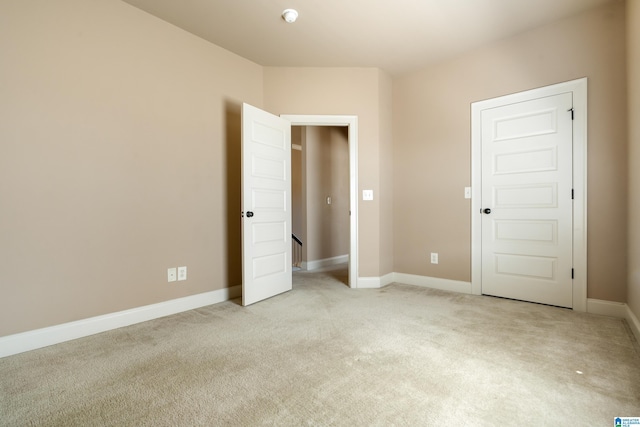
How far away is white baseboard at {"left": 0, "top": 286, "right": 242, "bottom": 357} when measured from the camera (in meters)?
2.01

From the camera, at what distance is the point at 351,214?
3.72 metres

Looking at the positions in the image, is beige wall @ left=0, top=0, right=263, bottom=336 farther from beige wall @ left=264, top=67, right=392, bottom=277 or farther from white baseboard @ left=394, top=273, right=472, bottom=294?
white baseboard @ left=394, top=273, right=472, bottom=294

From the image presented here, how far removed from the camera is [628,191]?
97.5 inches

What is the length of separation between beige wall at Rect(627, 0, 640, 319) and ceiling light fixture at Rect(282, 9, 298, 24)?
8.23 feet

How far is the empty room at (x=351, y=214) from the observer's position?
5.26ft

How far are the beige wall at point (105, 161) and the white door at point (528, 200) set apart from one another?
9.38ft

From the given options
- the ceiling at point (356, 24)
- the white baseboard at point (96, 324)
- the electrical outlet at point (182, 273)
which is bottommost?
the white baseboard at point (96, 324)

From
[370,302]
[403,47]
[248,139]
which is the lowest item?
[370,302]

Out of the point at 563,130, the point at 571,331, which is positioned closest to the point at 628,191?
the point at 563,130

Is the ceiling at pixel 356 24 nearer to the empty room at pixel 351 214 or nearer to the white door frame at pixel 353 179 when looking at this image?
the empty room at pixel 351 214

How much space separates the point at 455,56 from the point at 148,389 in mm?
4110

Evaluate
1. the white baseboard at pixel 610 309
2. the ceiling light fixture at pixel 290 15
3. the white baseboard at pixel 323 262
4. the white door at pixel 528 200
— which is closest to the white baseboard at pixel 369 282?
the white door at pixel 528 200

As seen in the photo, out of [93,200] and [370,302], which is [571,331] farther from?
[93,200]

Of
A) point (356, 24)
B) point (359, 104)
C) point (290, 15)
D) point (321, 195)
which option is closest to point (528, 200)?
point (359, 104)
